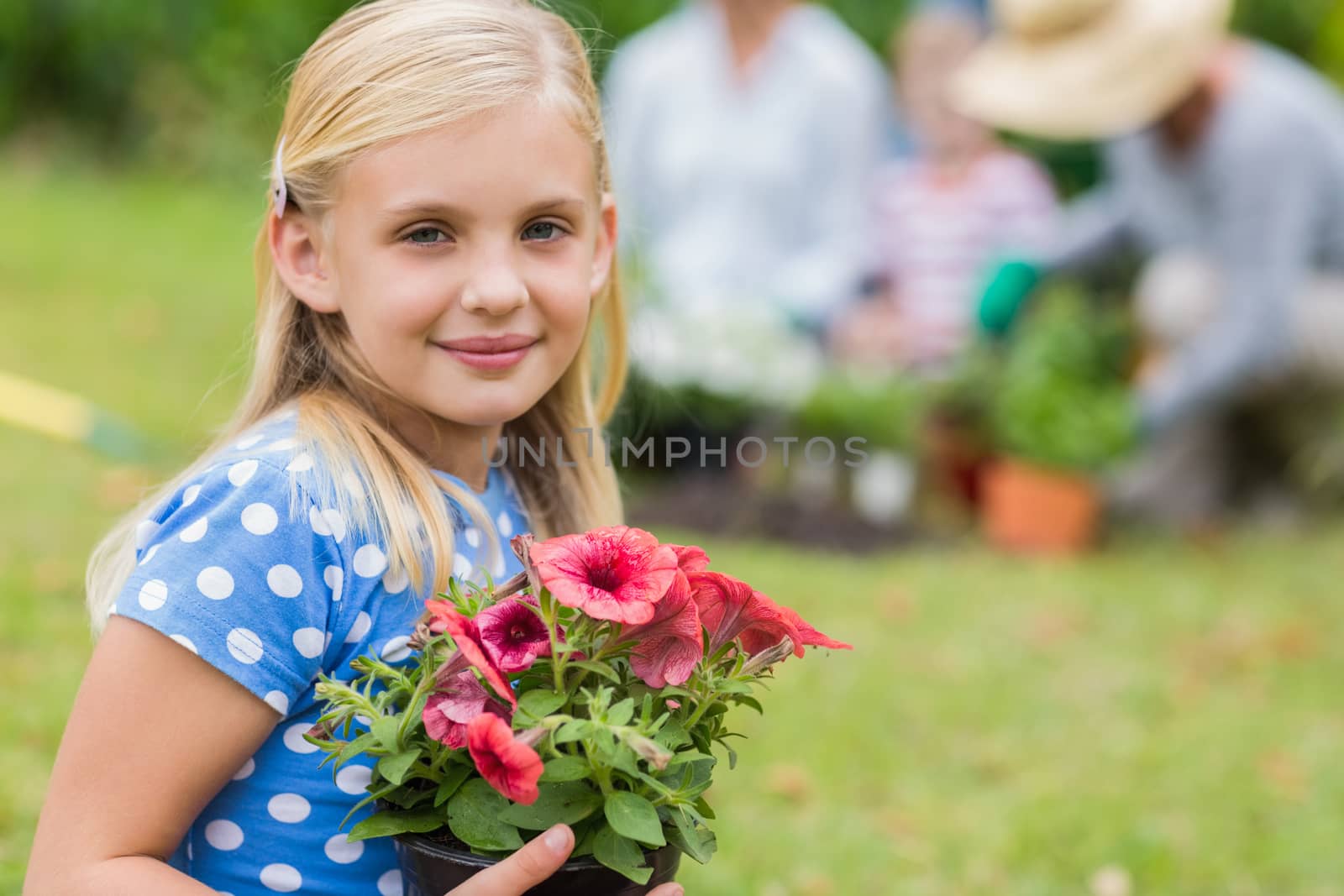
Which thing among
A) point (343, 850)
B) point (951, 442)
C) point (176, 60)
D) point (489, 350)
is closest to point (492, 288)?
point (489, 350)

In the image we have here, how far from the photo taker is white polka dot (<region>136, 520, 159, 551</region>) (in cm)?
143

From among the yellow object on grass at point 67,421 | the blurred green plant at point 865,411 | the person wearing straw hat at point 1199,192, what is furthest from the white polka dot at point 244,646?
the person wearing straw hat at point 1199,192

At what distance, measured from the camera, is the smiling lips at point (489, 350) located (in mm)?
1533

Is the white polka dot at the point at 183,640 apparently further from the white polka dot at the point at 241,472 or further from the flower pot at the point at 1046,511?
the flower pot at the point at 1046,511

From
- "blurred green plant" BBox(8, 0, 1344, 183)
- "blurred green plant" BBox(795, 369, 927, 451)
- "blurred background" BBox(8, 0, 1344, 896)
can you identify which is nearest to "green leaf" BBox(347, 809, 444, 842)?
"blurred background" BBox(8, 0, 1344, 896)

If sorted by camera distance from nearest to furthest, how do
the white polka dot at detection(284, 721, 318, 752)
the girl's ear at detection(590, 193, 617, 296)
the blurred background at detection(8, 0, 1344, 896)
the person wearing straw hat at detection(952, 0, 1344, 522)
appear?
1. the white polka dot at detection(284, 721, 318, 752)
2. the girl's ear at detection(590, 193, 617, 296)
3. the blurred background at detection(8, 0, 1344, 896)
4. the person wearing straw hat at detection(952, 0, 1344, 522)

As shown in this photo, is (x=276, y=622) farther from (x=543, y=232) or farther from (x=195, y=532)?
(x=543, y=232)

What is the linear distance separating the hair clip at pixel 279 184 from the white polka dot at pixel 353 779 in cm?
63

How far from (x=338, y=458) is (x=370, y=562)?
118 millimetres

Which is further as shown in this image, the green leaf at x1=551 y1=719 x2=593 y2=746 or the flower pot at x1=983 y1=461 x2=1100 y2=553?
the flower pot at x1=983 y1=461 x2=1100 y2=553

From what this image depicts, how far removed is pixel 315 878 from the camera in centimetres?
150

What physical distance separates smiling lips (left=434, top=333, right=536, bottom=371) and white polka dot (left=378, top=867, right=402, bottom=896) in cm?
56

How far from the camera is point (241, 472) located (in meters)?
1.43

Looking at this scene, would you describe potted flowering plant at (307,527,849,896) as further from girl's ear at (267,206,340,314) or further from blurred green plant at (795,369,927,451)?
blurred green plant at (795,369,927,451)
